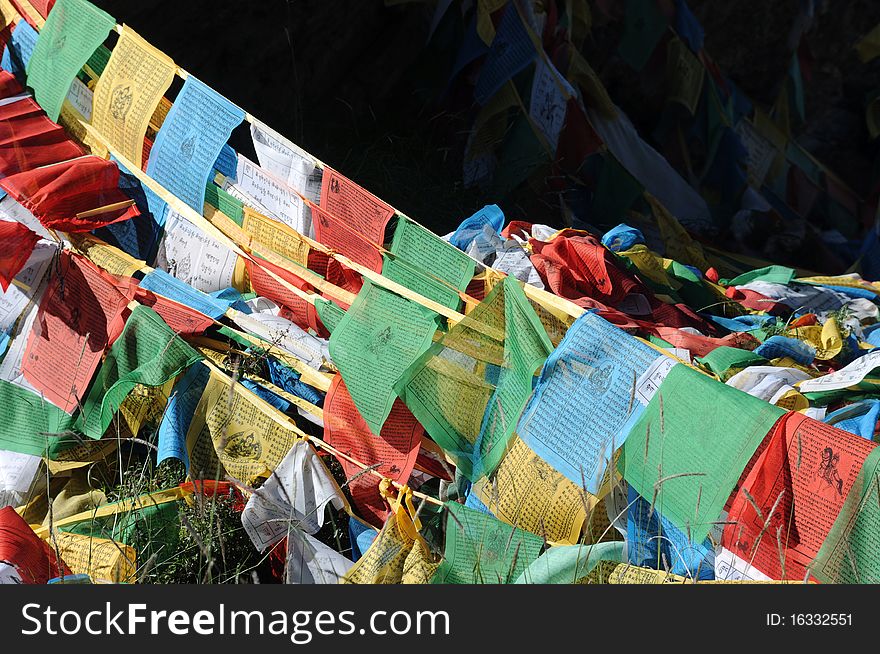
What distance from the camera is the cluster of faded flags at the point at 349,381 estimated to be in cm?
220

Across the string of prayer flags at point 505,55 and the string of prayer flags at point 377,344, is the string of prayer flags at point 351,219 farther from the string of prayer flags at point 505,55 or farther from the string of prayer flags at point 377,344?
the string of prayer flags at point 505,55

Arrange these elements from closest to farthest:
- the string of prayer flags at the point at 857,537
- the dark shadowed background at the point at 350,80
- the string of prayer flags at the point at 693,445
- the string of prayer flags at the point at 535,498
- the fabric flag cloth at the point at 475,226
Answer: the string of prayer flags at the point at 857,537
the string of prayer flags at the point at 693,445
the string of prayer flags at the point at 535,498
the fabric flag cloth at the point at 475,226
the dark shadowed background at the point at 350,80

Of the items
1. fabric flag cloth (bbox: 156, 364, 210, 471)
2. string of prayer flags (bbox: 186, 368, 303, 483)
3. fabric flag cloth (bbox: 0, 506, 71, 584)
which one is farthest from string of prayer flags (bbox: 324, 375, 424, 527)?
fabric flag cloth (bbox: 0, 506, 71, 584)

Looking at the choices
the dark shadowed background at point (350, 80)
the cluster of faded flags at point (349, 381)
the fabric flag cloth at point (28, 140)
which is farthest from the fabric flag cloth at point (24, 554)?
the dark shadowed background at point (350, 80)

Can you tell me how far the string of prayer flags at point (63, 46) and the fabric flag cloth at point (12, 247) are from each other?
25.0 inches

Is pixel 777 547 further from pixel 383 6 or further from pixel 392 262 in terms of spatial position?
pixel 383 6

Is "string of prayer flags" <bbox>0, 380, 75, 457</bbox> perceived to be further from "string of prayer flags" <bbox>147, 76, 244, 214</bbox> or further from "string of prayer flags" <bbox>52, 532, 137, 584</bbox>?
"string of prayer flags" <bbox>147, 76, 244, 214</bbox>

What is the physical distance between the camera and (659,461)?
7.30ft

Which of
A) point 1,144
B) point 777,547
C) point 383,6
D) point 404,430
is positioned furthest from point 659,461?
point 383,6

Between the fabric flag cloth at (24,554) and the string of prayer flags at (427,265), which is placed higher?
the string of prayer flags at (427,265)

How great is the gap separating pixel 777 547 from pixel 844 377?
696mm

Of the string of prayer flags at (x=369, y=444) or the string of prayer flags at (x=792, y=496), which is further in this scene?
the string of prayer flags at (x=369, y=444)

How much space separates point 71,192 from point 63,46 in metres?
0.59

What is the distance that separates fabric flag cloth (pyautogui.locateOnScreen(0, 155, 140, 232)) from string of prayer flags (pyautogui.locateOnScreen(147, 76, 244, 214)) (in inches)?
5.9
